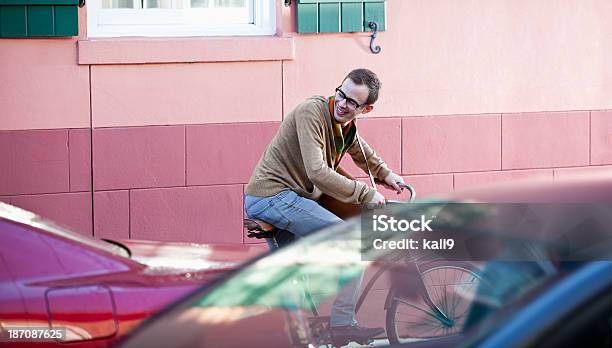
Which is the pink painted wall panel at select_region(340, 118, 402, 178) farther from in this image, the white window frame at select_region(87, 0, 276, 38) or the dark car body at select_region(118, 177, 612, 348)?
the dark car body at select_region(118, 177, 612, 348)

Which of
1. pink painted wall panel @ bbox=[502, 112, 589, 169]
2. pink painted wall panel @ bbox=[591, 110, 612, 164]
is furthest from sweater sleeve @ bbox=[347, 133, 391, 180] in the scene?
pink painted wall panel @ bbox=[591, 110, 612, 164]

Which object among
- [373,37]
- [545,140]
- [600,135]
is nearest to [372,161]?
[373,37]

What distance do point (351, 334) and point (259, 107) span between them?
2.78 metres

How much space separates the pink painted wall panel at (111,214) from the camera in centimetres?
771

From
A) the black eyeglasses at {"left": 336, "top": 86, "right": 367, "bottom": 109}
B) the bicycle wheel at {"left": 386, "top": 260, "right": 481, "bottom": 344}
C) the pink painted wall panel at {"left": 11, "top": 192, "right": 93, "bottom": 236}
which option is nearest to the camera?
the bicycle wheel at {"left": 386, "top": 260, "right": 481, "bottom": 344}

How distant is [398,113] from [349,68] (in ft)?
1.51

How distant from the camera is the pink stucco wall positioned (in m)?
7.59

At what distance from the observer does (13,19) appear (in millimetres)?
7457

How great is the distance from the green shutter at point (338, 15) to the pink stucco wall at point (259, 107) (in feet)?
Result: 0.28

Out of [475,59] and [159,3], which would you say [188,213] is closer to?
[159,3]

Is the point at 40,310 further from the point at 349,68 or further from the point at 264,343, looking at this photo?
the point at 349,68

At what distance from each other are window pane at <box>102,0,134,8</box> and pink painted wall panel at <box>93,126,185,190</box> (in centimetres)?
85

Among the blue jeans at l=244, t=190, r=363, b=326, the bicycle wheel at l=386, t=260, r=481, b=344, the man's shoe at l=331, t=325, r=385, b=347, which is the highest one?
the blue jeans at l=244, t=190, r=363, b=326

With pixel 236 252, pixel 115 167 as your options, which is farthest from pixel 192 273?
pixel 115 167
